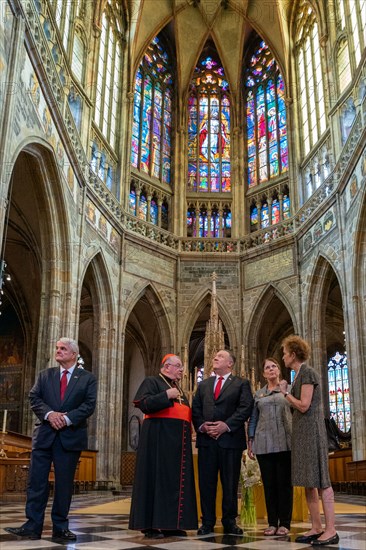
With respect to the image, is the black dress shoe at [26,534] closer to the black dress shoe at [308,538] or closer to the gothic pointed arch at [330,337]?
the black dress shoe at [308,538]

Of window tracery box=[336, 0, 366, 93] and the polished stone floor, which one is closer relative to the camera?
the polished stone floor

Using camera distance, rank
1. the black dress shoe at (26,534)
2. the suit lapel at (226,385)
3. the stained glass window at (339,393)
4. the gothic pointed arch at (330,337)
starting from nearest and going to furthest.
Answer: the black dress shoe at (26,534) < the suit lapel at (226,385) < the gothic pointed arch at (330,337) < the stained glass window at (339,393)

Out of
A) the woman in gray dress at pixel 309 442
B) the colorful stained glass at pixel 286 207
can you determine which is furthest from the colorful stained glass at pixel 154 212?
the woman in gray dress at pixel 309 442

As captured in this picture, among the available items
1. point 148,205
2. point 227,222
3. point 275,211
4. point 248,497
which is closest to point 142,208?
point 148,205

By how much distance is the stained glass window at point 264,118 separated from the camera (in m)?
22.2

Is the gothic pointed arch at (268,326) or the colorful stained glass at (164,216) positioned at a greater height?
the colorful stained glass at (164,216)

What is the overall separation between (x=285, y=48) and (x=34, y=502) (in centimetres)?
2131

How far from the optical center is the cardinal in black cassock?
14.2 ft

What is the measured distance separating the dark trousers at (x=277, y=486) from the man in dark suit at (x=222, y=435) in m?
0.25

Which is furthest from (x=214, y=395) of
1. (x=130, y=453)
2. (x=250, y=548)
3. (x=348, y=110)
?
(x=130, y=453)

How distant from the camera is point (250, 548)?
3.59 meters

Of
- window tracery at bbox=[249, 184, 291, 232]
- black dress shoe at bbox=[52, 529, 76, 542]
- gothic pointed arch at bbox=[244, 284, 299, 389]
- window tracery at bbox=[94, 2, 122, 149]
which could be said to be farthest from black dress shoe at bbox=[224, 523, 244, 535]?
window tracery at bbox=[249, 184, 291, 232]

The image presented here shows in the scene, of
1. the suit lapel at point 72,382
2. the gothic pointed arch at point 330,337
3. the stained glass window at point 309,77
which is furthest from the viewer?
the stained glass window at point 309,77

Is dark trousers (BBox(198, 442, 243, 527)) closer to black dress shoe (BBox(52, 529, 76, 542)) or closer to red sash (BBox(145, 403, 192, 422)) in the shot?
red sash (BBox(145, 403, 192, 422))
